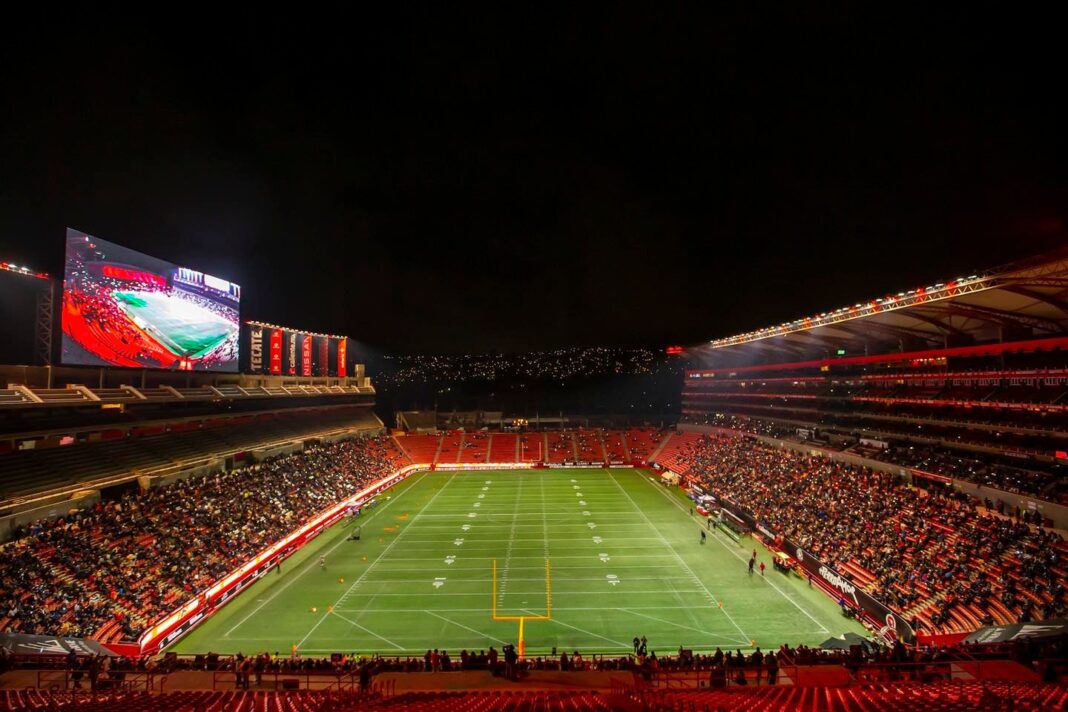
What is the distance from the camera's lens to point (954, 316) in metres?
34.5

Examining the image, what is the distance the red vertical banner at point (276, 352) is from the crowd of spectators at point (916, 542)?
4399 cm

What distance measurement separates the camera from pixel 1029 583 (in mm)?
19484

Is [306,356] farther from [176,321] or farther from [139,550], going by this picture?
[139,550]

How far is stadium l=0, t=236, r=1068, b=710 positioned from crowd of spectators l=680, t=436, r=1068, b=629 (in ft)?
0.48

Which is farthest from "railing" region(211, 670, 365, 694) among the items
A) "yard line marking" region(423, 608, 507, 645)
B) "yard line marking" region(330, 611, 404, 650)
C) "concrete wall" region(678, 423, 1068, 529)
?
"concrete wall" region(678, 423, 1068, 529)

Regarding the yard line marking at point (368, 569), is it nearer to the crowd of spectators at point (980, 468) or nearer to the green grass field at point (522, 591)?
the green grass field at point (522, 591)

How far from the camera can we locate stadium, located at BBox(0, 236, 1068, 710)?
13906 mm

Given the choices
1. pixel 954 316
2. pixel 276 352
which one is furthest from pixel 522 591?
pixel 276 352

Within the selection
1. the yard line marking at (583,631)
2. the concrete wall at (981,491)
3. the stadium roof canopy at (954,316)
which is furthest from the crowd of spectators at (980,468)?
the yard line marking at (583,631)

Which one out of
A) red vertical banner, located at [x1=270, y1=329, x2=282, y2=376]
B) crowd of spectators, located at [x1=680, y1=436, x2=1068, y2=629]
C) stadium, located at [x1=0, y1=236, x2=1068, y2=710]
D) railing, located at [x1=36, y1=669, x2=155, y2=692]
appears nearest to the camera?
railing, located at [x1=36, y1=669, x2=155, y2=692]

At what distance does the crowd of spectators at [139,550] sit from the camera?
19672mm

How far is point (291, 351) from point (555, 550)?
Result: 38.1 meters

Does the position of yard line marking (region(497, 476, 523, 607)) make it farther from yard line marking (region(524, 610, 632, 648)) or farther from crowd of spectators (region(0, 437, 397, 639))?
crowd of spectators (region(0, 437, 397, 639))

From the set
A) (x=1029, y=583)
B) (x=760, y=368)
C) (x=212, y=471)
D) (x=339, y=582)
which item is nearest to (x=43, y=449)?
(x=212, y=471)
